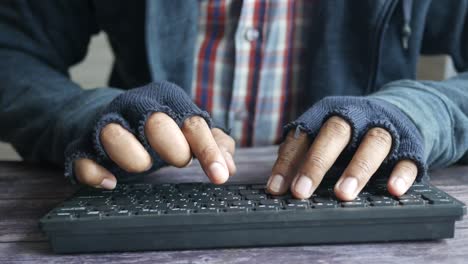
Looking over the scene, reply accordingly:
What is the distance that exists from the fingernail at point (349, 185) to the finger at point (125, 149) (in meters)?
0.17

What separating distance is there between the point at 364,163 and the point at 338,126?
41 mm

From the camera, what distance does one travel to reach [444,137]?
55cm

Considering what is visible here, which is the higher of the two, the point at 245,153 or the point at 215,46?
the point at 215,46

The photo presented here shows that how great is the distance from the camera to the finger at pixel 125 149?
43cm

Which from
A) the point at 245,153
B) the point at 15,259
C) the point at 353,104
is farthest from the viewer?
the point at 245,153

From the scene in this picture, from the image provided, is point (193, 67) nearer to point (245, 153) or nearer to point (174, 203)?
point (245, 153)

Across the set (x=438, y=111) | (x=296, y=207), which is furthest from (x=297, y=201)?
(x=438, y=111)

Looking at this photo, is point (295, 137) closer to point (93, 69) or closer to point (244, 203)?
point (244, 203)

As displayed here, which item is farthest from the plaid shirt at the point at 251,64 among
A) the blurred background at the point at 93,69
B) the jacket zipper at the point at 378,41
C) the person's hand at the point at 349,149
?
the blurred background at the point at 93,69

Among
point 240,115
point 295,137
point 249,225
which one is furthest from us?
point 240,115

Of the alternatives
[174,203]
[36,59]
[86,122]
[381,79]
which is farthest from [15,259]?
[381,79]

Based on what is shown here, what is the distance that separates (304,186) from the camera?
1.30 ft

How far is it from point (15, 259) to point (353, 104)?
0.32 m

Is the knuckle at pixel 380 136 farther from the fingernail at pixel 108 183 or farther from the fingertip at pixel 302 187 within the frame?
the fingernail at pixel 108 183
